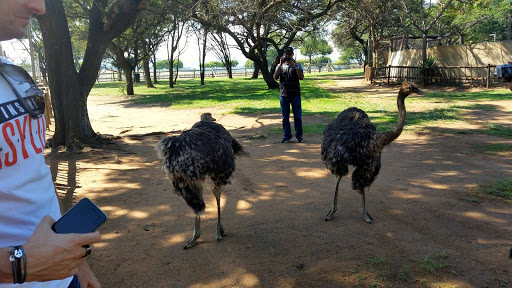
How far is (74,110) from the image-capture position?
8797 mm

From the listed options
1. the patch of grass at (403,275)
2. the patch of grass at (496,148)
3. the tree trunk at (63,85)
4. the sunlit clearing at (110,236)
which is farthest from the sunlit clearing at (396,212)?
the tree trunk at (63,85)

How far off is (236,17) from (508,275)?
52.1ft

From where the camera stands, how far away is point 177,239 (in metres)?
4.41

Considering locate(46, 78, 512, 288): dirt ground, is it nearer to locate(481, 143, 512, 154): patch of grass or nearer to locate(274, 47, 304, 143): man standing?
locate(481, 143, 512, 154): patch of grass

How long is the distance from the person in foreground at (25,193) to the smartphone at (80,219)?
4cm

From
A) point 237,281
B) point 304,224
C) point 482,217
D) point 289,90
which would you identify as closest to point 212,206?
point 304,224

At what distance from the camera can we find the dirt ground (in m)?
3.59

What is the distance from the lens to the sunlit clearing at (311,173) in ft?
21.7

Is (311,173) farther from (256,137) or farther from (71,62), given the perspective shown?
(71,62)

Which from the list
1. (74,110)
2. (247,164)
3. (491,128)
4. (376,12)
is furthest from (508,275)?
(376,12)

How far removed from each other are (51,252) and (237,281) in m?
2.50

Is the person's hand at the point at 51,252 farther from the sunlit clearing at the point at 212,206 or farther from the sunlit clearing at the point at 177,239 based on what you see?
the sunlit clearing at the point at 212,206

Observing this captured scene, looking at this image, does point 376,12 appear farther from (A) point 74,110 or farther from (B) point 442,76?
(A) point 74,110

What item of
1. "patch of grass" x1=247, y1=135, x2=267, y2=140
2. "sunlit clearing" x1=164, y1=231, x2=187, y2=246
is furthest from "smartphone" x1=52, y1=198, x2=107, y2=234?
"patch of grass" x1=247, y1=135, x2=267, y2=140
